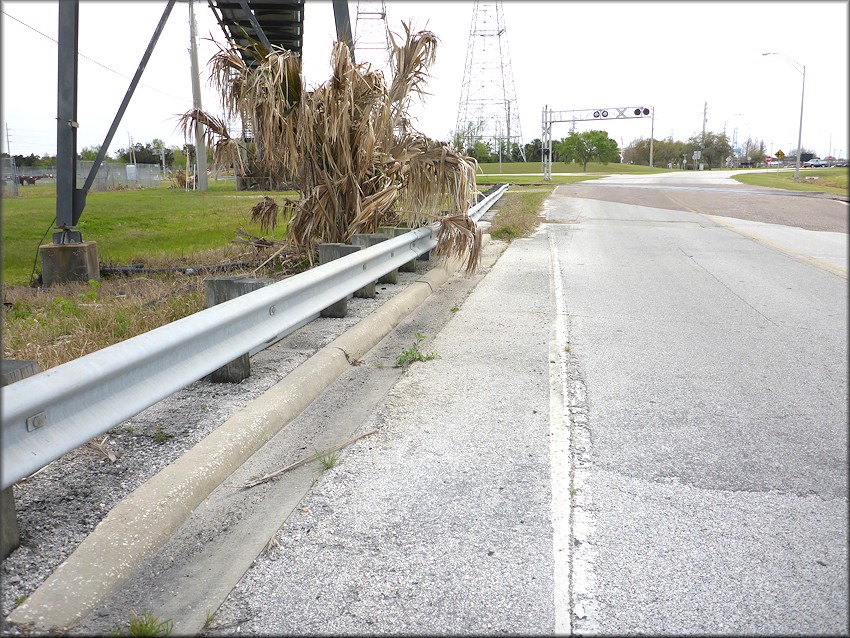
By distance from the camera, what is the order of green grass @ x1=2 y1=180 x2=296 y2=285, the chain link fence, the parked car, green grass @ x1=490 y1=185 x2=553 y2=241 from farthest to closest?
1. the chain link fence
2. green grass @ x1=490 y1=185 x2=553 y2=241
3. green grass @ x1=2 y1=180 x2=296 y2=285
4. the parked car

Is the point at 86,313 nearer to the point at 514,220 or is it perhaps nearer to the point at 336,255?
the point at 336,255

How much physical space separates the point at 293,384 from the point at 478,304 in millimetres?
3849

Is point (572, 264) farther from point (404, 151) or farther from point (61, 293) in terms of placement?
point (61, 293)

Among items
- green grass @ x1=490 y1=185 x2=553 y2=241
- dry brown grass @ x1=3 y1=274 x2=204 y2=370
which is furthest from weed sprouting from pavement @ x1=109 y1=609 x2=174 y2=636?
green grass @ x1=490 y1=185 x2=553 y2=241

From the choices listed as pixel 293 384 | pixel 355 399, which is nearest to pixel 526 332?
pixel 355 399

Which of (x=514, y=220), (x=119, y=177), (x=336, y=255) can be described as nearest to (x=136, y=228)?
(x=514, y=220)

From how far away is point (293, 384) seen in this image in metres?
5.00

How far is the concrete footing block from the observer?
36.6 feet

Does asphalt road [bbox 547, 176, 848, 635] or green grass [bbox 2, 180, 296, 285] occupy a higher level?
green grass [bbox 2, 180, 296, 285]

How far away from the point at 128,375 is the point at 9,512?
71 centimetres

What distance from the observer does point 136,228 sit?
18.6 metres

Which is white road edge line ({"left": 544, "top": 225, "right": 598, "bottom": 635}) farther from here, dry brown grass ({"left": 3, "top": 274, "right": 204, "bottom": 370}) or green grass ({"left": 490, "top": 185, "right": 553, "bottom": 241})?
green grass ({"left": 490, "top": 185, "right": 553, "bottom": 241})

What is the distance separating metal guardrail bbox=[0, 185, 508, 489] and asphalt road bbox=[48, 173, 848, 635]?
63 centimetres

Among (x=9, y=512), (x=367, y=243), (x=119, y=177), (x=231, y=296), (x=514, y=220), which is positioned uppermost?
(x=119, y=177)
